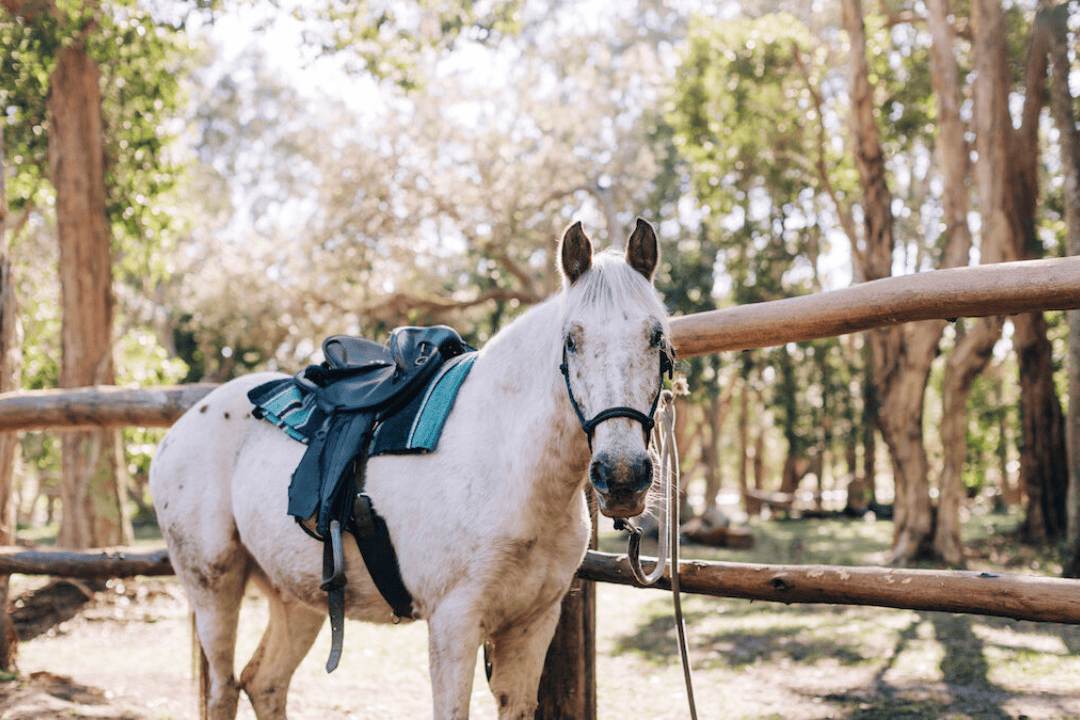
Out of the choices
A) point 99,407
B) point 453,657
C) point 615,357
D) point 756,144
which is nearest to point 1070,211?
point 756,144

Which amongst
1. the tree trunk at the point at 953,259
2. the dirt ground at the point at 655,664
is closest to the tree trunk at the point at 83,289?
the dirt ground at the point at 655,664

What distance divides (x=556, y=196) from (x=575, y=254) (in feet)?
45.8

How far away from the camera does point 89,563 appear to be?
415 cm

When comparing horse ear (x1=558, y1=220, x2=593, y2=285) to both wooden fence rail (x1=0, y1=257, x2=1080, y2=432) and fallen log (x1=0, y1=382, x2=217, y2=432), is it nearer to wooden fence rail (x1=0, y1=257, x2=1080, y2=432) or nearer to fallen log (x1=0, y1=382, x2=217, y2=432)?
wooden fence rail (x1=0, y1=257, x2=1080, y2=432)

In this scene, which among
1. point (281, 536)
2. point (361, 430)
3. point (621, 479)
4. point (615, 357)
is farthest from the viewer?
point (281, 536)

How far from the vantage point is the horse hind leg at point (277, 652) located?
10.8ft

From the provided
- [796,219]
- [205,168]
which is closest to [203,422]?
[796,219]

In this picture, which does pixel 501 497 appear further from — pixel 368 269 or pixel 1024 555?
pixel 368 269

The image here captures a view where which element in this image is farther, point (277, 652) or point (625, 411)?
point (277, 652)

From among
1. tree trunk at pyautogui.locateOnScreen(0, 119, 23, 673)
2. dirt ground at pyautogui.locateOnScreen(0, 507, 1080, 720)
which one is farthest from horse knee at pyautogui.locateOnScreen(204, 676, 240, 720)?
tree trunk at pyautogui.locateOnScreen(0, 119, 23, 673)

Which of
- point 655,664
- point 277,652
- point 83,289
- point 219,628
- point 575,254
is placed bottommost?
point 655,664

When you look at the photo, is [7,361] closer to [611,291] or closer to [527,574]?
[527,574]

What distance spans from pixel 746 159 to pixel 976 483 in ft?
42.0

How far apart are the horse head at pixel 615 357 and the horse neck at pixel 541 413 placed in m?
0.16
